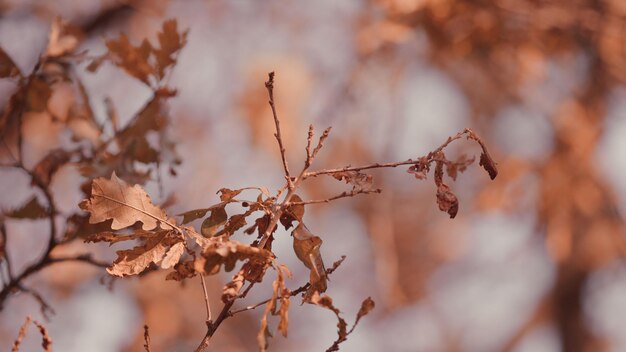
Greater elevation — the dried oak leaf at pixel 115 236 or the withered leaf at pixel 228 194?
the withered leaf at pixel 228 194

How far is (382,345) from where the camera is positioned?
654cm

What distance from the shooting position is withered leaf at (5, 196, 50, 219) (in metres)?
1.29

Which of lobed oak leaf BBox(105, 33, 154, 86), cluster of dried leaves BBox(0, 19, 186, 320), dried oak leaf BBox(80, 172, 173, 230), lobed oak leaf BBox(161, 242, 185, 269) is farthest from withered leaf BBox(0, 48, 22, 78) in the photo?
lobed oak leaf BBox(161, 242, 185, 269)

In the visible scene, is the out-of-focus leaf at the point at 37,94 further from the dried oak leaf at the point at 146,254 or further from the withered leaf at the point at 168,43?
the dried oak leaf at the point at 146,254

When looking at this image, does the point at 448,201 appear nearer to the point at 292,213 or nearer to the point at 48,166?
the point at 292,213

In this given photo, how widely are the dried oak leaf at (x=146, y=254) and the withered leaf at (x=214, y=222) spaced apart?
0.12 ft

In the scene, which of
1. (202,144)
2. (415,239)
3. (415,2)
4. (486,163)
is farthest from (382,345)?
(486,163)

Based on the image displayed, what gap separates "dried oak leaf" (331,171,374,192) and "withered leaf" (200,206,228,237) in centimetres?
15

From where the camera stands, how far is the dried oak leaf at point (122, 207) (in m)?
0.89

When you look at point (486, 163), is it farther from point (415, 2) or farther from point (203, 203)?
point (203, 203)

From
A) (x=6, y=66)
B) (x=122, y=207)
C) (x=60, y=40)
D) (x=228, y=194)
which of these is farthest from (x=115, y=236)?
(x=60, y=40)

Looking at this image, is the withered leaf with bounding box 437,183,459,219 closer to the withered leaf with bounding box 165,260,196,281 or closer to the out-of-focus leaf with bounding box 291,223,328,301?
the out-of-focus leaf with bounding box 291,223,328,301

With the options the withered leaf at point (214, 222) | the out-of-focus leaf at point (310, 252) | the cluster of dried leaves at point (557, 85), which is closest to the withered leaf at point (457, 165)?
the out-of-focus leaf at point (310, 252)

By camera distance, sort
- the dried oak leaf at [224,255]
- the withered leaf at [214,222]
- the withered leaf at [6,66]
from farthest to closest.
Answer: the withered leaf at [6,66] → the withered leaf at [214,222] → the dried oak leaf at [224,255]
